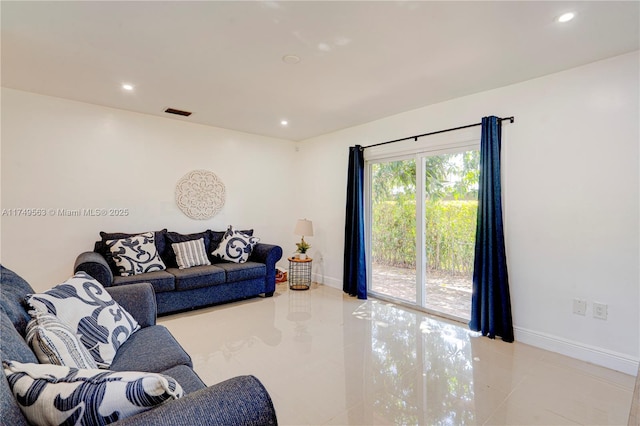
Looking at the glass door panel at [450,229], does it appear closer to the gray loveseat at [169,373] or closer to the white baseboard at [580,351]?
the white baseboard at [580,351]

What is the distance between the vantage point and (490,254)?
2.94 metres

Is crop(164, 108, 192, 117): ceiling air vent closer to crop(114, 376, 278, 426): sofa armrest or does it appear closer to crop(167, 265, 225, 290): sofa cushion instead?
crop(167, 265, 225, 290): sofa cushion

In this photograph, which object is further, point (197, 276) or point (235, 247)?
point (235, 247)

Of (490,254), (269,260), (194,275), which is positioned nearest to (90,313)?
(194,275)

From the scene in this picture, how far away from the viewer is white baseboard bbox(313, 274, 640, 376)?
2339mm

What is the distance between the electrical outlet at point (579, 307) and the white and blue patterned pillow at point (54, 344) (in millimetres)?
3377

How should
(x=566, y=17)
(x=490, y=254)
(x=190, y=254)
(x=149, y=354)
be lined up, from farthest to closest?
(x=190, y=254) → (x=490, y=254) → (x=566, y=17) → (x=149, y=354)

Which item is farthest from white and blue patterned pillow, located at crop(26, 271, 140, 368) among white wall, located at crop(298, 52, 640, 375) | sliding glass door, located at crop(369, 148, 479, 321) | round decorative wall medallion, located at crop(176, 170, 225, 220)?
white wall, located at crop(298, 52, 640, 375)

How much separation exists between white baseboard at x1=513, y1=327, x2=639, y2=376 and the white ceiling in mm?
2338

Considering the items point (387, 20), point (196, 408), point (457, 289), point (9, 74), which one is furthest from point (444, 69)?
point (9, 74)

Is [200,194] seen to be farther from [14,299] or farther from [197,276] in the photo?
[14,299]

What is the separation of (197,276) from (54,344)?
252cm

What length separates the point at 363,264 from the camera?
4203mm

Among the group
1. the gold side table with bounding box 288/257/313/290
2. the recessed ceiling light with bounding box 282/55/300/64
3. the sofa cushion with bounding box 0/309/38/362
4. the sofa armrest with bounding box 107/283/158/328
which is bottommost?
the gold side table with bounding box 288/257/313/290
